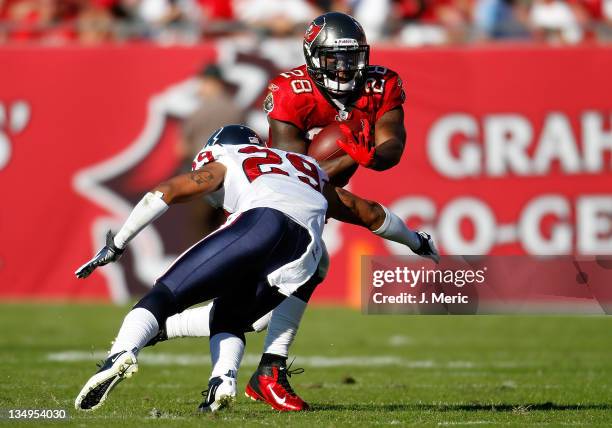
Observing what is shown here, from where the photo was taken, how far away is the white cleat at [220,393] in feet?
17.4

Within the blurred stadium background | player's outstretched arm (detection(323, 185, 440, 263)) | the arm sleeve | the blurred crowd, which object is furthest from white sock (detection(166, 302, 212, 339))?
the blurred crowd

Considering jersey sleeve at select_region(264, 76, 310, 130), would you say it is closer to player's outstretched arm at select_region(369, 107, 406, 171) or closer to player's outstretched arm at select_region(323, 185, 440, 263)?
player's outstretched arm at select_region(369, 107, 406, 171)

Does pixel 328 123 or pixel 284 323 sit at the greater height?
pixel 328 123

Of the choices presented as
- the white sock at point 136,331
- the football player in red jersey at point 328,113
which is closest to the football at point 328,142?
the football player in red jersey at point 328,113

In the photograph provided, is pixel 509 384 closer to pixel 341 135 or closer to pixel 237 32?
pixel 341 135

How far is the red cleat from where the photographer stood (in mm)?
5742

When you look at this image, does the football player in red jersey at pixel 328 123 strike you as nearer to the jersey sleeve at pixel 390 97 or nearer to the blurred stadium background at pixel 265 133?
the jersey sleeve at pixel 390 97

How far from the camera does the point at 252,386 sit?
5953mm

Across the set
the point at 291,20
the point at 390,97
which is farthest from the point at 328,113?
the point at 291,20

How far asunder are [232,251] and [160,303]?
37cm

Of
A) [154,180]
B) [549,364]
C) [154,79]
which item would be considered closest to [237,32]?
[154,79]

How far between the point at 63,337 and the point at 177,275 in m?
4.60

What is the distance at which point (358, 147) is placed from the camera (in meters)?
5.81

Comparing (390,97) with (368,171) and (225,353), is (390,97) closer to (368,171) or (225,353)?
(225,353)
